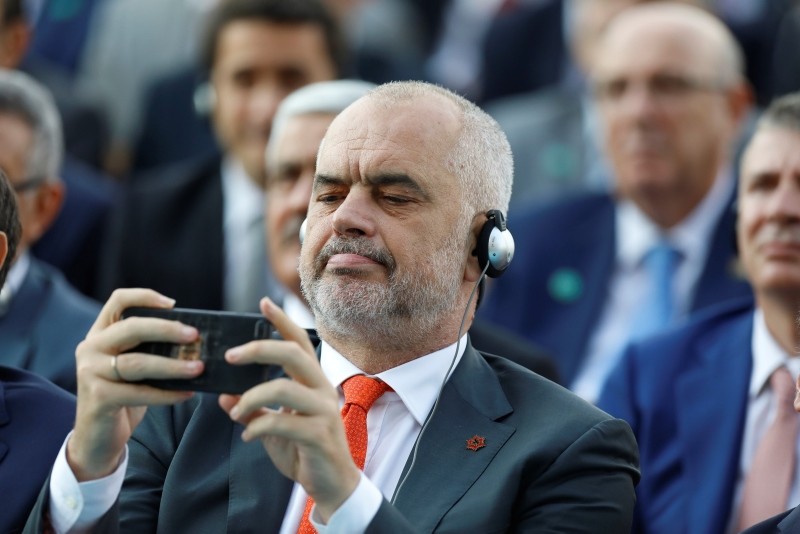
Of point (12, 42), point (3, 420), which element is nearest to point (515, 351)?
point (3, 420)

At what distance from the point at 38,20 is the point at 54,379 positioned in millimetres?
4311

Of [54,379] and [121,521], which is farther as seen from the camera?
[54,379]

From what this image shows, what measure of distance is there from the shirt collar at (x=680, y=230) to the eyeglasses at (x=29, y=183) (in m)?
2.27

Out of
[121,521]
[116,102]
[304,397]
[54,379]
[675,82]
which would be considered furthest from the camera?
[116,102]

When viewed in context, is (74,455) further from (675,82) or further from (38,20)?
(38,20)

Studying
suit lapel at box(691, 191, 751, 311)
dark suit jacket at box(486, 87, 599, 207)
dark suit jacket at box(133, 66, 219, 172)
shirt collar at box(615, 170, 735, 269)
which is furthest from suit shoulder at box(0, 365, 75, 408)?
dark suit jacket at box(133, 66, 219, 172)

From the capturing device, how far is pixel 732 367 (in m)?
4.31

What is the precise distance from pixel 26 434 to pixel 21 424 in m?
0.03

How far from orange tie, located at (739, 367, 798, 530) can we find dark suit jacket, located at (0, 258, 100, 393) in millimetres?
1954

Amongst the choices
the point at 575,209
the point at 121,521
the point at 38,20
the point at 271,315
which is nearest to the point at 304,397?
the point at 271,315

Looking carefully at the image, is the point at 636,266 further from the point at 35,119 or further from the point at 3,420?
the point at 3,420

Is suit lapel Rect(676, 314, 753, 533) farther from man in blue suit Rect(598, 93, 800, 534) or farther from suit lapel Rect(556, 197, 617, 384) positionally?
suit lapel Rect(556, 197, 617, 384)

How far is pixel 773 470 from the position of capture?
399 centimetres

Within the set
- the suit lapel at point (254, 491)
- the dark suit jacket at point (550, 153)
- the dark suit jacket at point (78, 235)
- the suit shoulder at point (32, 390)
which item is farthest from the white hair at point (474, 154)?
the dark suit jacket at point (550, 153)
